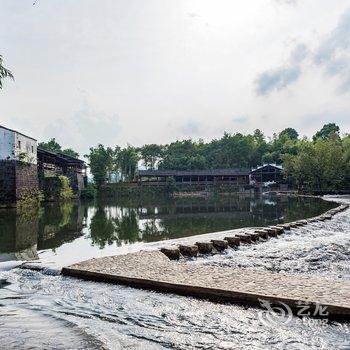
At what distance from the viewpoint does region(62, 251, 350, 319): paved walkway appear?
5300mm

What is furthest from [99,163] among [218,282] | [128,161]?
[218,282]

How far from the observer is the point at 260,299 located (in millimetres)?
5422

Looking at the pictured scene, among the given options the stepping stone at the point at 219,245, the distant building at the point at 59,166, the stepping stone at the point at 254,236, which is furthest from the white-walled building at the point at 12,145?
the stepping stone at the point at 219,245

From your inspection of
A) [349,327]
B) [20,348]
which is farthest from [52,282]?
[349,327]

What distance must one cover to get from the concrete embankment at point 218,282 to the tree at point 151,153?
73950 millimetres

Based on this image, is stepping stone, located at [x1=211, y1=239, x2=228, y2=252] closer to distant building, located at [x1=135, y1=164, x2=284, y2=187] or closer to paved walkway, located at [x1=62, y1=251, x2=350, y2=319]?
paved walkway, located at [x1=62, y1=251, x2=350, y2=319]

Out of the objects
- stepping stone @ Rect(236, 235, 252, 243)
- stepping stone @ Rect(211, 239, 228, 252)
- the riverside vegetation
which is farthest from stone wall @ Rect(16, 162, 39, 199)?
stepping stone @ Rect(211, 239, 228, 252)

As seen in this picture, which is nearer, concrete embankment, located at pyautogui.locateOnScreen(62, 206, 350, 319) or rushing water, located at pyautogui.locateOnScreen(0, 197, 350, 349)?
rushing water, located at pyautogui.locateOnScreen(0, 197, 350, 349)

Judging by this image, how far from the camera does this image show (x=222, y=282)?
632cm

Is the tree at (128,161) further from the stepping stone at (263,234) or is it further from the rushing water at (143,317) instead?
the rushing water at (143,317)

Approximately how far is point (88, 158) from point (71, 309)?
62.4 metres

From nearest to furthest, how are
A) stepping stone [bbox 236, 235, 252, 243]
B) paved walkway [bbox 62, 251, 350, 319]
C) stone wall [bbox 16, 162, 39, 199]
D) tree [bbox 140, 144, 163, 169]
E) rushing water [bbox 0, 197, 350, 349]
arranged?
rushing water [bbox 0, 197, 350, 349]
paved walkway [bbox 62, 251, 350, 319]
stepping stone [bbox 236, 235, 252, 243]
stone wall [bbox 16, 162, 39, 199]
tree [bbox 140, 144, 163, 169]

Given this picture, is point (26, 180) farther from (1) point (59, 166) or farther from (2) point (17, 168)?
(1) point (59, 166)

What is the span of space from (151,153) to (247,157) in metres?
21.4
